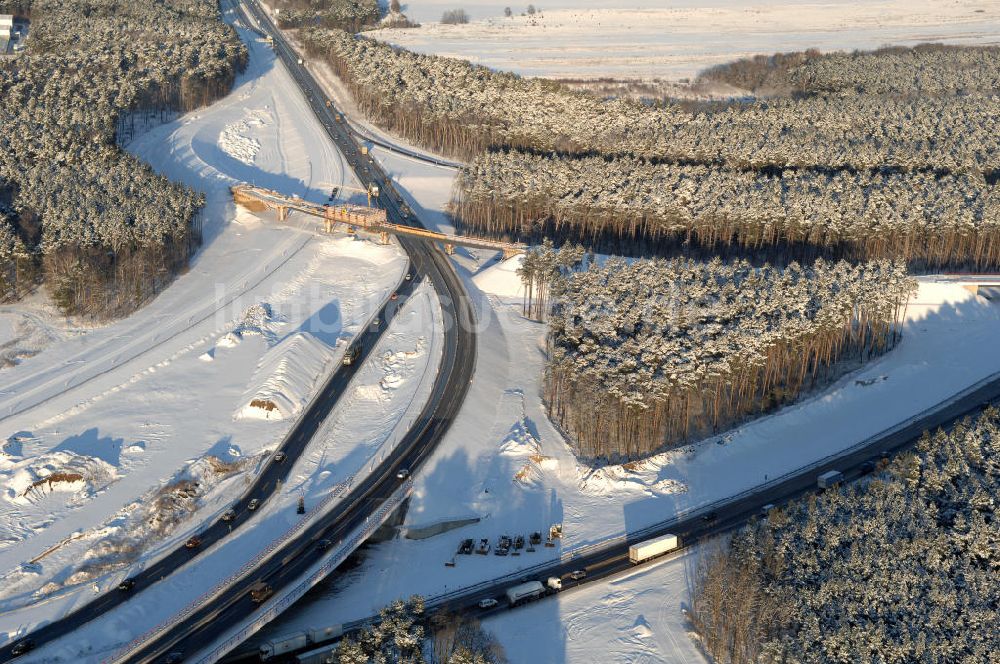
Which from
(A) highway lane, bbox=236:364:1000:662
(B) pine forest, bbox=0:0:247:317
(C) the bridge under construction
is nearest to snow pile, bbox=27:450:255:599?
(A) highway lane, bbox=236:364:1000:662

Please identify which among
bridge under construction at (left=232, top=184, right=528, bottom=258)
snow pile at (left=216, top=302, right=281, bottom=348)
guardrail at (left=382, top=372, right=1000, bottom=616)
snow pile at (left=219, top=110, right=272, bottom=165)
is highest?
snow pile at (left=219, top=110, right=272, bottom=165)

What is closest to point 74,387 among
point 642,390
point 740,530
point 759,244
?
point 642,390

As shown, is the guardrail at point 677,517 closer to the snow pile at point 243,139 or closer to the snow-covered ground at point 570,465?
the snow-covered ground at point 570,465

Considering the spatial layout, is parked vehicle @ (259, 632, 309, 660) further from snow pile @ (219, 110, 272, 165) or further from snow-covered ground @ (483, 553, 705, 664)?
snow pile @ (219, 110, 272, 165)

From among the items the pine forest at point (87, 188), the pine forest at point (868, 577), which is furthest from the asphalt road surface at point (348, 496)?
the pine forest at point (87, 188)

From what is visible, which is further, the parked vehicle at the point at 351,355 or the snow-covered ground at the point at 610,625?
the parked vehicle at the point at 351,355

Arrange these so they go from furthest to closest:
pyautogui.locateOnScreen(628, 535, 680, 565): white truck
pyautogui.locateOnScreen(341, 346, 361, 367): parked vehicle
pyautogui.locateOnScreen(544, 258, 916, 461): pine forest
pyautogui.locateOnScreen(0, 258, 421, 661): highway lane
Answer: pyautogui.locateOnScreen(341, 346, 361, 367): parked vehicle < pyautogui.locateOnScreen(544, 258, 916, 461): pine forest < pyautogui.locateOnScreen(628, 535, 680, 565): white truck < pyautogui.locateOnScreen(0, 258, 421, 661): highway lane
